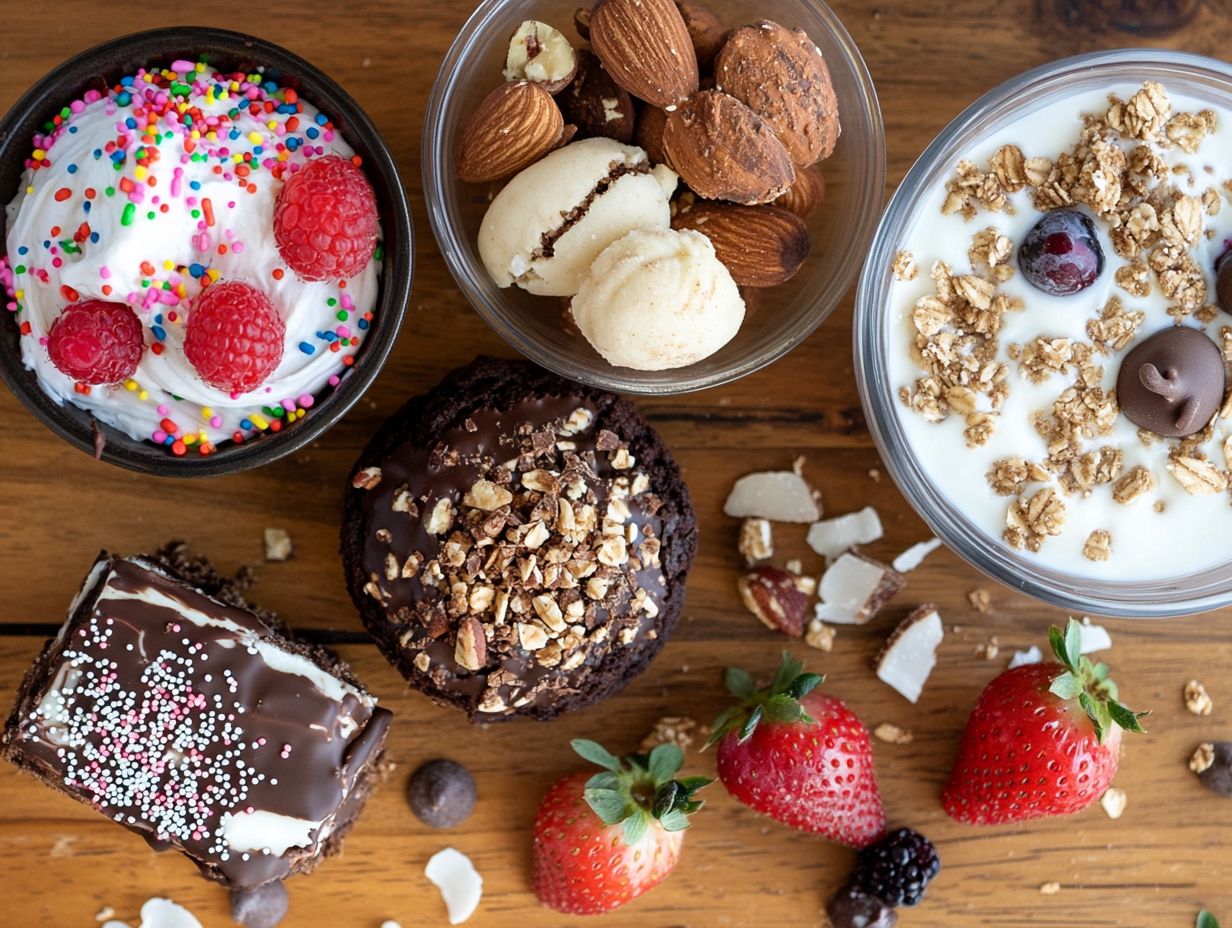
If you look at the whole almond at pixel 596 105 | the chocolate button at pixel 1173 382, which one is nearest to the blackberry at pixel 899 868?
the chocolate button at pixel 1173 382

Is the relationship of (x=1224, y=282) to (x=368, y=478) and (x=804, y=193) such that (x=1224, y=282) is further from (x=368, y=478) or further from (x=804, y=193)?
(x=368, y=478)

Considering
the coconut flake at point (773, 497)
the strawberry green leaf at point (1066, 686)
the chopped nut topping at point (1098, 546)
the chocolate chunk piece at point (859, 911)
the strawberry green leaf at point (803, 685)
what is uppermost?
the chopped nut topping at point (1098, 546)

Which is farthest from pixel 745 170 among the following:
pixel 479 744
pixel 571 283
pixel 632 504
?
pixel 479 744

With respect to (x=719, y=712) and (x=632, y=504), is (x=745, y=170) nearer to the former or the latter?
(x=632, y=504)

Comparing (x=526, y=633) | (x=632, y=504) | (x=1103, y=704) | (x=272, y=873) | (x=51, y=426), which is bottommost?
(x=272, y=873)

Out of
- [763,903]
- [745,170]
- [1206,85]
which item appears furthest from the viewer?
[763,903]

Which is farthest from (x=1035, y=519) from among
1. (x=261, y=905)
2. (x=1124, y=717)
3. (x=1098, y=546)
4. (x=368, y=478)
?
(x=261, y=905)

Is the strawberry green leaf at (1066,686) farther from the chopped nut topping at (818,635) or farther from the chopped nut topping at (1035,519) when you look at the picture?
the chopped nut topping at (818,635)
